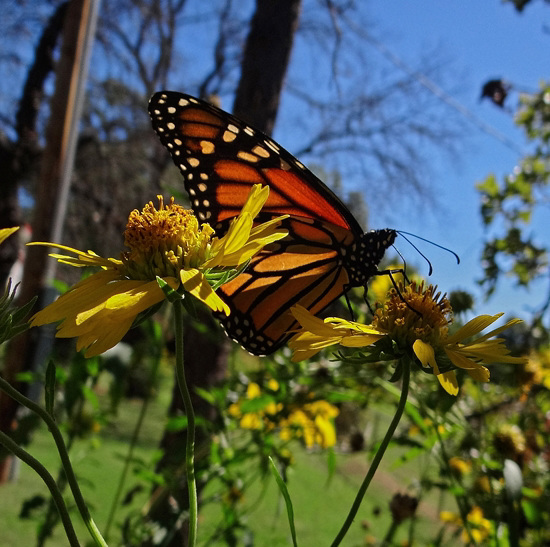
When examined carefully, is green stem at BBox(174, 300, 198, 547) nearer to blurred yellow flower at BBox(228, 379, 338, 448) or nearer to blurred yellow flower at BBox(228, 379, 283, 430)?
blurred yellow flower at BBox(228, 379, 283, 430)

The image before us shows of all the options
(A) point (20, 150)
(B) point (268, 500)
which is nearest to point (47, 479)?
(B) point (268, 500)

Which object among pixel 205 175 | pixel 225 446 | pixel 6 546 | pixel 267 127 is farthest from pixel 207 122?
pixel 6 546

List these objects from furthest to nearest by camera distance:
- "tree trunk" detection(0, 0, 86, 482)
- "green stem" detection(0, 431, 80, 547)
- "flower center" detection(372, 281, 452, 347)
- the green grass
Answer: the green grass < "tree trunk" detection(0, 0, 86, 482) < "flower center" detection(372, 281, 452, 347) < "green stem" detection(0, 431, 80, 547)

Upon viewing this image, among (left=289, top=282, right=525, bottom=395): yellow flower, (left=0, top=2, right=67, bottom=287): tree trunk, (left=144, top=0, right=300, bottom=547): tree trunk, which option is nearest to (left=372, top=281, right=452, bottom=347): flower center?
(left=289, top=282, right=525, bottom=395): yellow flower

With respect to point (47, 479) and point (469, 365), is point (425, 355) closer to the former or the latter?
point (469, 365)

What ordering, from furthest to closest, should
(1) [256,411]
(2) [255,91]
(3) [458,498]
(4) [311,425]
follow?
1. (2) [255,91]
2. (4) [311,425]
3. (1) [256,411]
4. (3) [458,498]
